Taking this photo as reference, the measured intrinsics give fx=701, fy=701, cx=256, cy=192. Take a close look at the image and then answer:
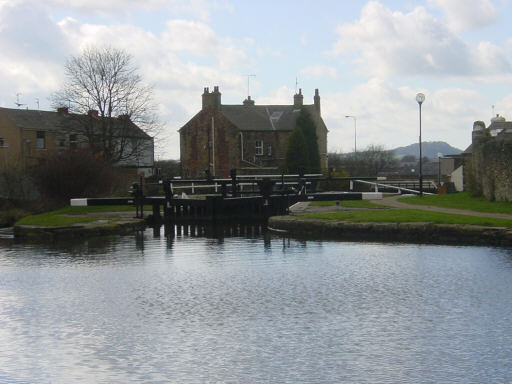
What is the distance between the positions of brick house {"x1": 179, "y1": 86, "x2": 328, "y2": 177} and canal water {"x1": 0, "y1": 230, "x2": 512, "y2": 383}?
55.9m

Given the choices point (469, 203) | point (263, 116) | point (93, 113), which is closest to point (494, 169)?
point (469, 203)

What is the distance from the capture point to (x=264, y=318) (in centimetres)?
1150

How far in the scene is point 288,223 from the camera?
2552cm

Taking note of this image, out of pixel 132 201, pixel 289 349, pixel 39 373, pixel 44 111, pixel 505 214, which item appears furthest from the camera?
pixel 44 111

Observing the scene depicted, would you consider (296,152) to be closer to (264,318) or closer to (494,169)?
(494,169)

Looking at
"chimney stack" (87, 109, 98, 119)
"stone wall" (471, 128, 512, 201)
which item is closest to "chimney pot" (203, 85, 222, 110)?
"chimney stack" (87, 109, 98, 119)

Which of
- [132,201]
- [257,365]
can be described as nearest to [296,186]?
[132,201]

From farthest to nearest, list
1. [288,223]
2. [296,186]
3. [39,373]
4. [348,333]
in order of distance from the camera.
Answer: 1. [296,186]
2. [288,223]
3. [348,333]
4. [39,373]

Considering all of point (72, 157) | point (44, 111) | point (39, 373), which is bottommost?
point (39, 373)

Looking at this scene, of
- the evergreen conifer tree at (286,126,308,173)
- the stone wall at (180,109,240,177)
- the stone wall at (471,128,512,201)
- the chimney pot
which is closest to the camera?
the stone wall at (471,128,512,201)

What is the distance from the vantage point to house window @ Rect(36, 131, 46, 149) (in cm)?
6788

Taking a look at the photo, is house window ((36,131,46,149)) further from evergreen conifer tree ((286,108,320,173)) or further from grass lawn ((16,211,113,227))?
grass lawn ((16,211,113,227))

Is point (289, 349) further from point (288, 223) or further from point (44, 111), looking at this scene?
point (44, 111)

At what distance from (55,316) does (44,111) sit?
63759 millimetres
